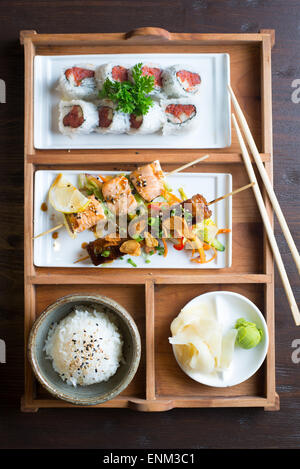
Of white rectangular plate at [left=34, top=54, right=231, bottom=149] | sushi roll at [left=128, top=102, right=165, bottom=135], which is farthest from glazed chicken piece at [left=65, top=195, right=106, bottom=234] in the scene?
sushi roll at [left=128, top=102, right=165, bottom=135]

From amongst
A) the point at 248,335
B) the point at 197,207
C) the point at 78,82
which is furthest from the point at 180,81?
the point at 248,335

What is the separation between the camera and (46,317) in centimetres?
207

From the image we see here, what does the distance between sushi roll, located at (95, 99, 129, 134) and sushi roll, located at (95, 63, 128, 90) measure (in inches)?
4.5

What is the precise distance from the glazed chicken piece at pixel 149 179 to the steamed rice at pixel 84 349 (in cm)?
74

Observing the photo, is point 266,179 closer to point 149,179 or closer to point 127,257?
point 149,179

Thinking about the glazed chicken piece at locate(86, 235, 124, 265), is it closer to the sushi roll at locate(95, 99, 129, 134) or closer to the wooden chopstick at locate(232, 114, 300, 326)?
the sushi roll at locate(95, 99, 129, 134)

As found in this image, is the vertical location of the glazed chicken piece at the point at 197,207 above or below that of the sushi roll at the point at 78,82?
A: below

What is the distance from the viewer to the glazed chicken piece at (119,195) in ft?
7.29

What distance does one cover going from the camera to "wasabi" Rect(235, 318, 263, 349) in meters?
2.18

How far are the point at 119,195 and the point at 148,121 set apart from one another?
1.46ft

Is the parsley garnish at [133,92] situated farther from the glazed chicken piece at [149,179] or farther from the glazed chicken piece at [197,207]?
the glazed chicken piece at [197,207]

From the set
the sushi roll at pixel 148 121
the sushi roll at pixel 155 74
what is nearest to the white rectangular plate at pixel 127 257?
the sushi roll at pixel 148 121

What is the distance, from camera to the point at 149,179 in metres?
2.19

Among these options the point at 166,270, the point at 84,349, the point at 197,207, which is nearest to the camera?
the point at 84,349
